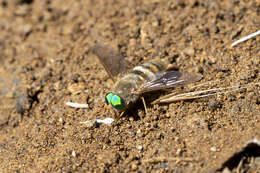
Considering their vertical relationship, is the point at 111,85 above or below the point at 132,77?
below

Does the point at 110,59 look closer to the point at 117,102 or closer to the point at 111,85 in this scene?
the point at 111,85

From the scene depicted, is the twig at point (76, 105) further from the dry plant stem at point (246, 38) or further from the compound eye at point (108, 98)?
the dry plant stem at point (246, 38)

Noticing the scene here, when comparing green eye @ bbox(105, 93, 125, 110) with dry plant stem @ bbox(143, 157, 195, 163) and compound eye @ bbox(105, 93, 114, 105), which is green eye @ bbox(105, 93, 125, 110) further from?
dry plant stem @ bbox(143, 157, 195, 163)

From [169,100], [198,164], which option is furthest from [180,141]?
[169,100]

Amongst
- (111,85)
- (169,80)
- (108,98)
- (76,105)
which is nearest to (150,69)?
(169,80)

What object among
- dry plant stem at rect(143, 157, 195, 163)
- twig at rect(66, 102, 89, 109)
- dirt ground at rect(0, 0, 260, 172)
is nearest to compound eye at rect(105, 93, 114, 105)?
dirt ground at rect(0, 0, 260, 172)

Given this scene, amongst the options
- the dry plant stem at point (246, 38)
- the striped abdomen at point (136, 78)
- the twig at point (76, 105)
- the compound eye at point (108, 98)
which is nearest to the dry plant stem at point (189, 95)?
the striped abdomen at point (136, 78)
